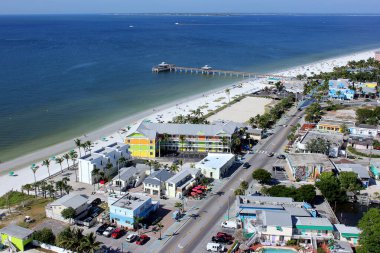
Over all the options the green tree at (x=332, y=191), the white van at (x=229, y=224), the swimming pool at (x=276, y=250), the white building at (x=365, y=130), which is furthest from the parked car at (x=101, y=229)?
the white building at (x=365, y=130)

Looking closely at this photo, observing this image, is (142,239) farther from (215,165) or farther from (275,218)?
(215,165)

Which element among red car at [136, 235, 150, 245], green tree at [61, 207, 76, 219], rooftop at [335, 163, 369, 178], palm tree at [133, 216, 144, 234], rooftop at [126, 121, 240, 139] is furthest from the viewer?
rooftop at [126, 121, 240, 139]

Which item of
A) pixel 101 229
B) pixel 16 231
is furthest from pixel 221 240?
pixel 16 231

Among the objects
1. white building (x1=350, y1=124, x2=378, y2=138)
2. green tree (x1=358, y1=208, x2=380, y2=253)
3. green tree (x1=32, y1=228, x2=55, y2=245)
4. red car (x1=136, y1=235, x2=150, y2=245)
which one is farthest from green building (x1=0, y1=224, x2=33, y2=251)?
white building (x1=350, y1=124, x2=378, y2=138)

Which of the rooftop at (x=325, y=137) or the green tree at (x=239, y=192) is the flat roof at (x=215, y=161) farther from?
the rooftop at (x=325, y=137)

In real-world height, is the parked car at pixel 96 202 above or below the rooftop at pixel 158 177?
below

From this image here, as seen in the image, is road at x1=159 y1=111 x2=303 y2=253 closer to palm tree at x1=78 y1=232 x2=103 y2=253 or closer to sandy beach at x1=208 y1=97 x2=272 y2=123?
palm tree at x1=78 y1=232 x2=103 y2=253
